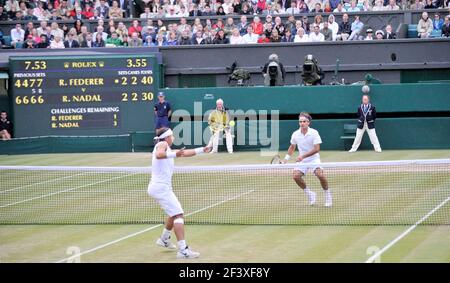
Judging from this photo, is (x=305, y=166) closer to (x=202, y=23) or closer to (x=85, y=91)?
(x=85, y=91)

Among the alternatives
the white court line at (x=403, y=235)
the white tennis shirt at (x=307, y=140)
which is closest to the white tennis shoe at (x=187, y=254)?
the white court line at (x=403, y=235)

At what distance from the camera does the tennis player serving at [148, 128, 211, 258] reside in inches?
561

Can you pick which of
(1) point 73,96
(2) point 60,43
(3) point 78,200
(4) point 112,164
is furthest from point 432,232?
(2) point 60,43

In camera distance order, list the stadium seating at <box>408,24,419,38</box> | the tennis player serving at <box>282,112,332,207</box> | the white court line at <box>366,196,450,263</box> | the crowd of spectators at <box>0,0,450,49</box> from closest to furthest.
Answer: the white court line at <box>366,196,450,263</box>
the tennis player serving at <box>282,112,332,207</box>
the crowd of spectators at <box>0,0,450,49</box>
the stadium seating at <box>408,24,419,38</box>


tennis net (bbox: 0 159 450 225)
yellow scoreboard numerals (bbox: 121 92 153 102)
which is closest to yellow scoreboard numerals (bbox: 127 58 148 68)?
yellow scoreboard numerals (bbox: 121 92 153 102)

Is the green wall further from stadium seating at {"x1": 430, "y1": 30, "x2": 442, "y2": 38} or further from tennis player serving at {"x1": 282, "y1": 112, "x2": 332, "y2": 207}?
tennis player serving at {"x1": 282, "y1": 112, "x2": 332, "y2": 207}

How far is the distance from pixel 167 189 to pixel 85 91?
16.9 m

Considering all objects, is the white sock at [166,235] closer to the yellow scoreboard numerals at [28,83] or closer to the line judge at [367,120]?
the line judge at [367,120]

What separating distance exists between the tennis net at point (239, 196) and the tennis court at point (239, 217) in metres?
0.03

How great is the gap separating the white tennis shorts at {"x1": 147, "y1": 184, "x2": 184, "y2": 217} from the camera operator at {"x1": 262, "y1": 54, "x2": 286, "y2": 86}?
54.6 ft

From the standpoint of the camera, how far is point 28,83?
3094 centimetres

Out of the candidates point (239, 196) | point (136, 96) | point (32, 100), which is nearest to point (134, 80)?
point (136, 96)

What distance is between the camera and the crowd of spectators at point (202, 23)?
32.2m

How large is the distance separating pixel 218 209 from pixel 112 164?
29.6ft
